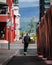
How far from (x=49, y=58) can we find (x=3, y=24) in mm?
56132

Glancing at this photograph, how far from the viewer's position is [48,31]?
19406mm

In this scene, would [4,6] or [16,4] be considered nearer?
[4,6]

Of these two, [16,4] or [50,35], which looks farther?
[16,4]

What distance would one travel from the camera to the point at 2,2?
73562mm

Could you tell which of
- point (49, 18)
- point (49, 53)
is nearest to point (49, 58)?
point (49, 53)

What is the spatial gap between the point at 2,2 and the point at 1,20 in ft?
12.6

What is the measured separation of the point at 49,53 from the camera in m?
19.0

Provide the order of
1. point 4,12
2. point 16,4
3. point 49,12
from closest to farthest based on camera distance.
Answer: point 49,12 → point 4,12 → point 16,4

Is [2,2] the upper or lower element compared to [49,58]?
upper

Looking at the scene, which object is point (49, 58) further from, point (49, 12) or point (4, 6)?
point (4, 6)

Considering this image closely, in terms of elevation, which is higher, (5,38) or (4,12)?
(4,12)

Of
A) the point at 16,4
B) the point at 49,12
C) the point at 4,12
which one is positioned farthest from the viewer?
the point at 16,4

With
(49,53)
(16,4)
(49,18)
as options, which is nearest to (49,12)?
(49,18)

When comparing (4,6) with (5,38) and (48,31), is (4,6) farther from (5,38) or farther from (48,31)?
(48,31)
